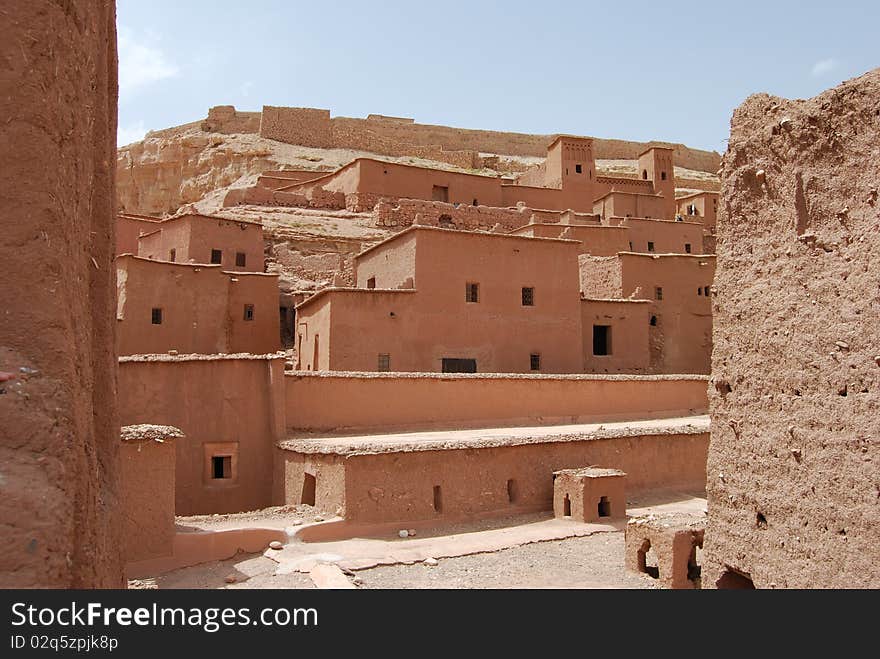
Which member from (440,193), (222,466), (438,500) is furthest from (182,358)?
(440,193)

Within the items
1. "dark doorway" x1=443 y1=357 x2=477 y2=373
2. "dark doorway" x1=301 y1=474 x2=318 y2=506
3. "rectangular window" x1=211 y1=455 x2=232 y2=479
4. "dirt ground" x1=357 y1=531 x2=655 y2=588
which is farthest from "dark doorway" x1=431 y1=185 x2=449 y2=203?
"dirt ground" x1=357 y1=531 x2=655 y2=588

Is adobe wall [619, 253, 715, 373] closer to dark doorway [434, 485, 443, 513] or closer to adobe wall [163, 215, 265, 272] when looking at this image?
adobe wall [163, 215, 265, 272]

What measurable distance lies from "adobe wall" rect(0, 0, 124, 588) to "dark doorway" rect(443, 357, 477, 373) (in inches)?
628

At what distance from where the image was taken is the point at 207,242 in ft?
77.7

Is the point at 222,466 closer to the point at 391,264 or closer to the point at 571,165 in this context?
the point at 391,264

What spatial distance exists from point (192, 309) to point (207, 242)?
13.4ft

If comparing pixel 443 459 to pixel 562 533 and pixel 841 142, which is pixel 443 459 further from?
pixel 841 142

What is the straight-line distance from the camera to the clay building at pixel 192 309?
62.7 feet

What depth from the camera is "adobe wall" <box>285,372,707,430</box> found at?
14.7 metres

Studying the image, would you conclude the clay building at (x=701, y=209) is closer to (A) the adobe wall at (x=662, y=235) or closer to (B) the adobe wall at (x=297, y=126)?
(A) the adobe wall at (x=662, y=235)

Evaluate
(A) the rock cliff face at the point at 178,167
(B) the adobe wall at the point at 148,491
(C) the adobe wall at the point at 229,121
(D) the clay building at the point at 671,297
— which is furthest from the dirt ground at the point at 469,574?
(C) the adobe wall at the point at 229,121

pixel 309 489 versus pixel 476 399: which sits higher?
pixel 476 399
